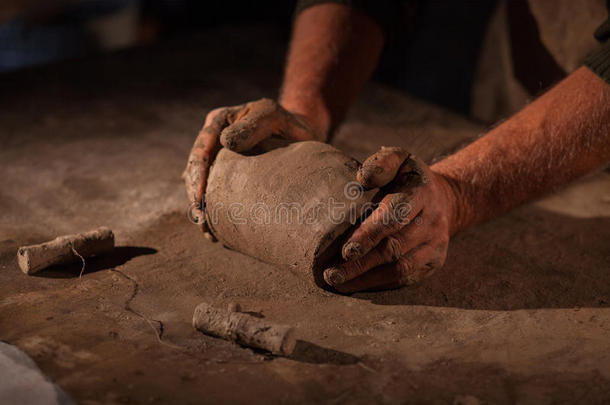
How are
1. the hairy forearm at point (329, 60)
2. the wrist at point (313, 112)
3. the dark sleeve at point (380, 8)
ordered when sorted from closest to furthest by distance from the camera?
1. the wrist at point (313, 112)
2. the hairy forearm at point (329, 60)
3. the dark sleeve at point (380, 8)

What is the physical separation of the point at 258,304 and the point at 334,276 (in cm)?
30

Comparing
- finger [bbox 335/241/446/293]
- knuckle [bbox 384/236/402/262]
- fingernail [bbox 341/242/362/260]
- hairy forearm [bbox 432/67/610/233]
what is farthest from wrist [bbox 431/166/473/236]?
fingernail [bbox 341/242/362/260]

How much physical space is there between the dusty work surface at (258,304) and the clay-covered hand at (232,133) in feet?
0.95

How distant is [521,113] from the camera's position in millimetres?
2773

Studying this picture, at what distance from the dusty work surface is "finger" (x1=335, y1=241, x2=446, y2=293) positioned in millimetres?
64

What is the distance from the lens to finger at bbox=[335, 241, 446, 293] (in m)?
2.26

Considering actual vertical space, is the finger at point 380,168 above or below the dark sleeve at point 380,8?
below

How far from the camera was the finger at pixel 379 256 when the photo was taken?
2.19 m

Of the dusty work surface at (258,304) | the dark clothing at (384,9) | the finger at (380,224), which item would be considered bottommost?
the dusty work surface at (258,304)

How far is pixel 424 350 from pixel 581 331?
556 mm

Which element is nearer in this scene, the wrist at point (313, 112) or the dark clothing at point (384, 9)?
the wrist at point (313, 112)

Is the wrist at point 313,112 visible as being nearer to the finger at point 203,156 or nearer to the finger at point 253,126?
the finger at point 253,126

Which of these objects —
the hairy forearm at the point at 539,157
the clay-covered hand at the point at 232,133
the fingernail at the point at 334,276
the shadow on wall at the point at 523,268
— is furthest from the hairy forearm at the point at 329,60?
the fingernail at the point at 334,276

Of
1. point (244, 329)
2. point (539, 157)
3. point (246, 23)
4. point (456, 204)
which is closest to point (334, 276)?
point (244, 329)
